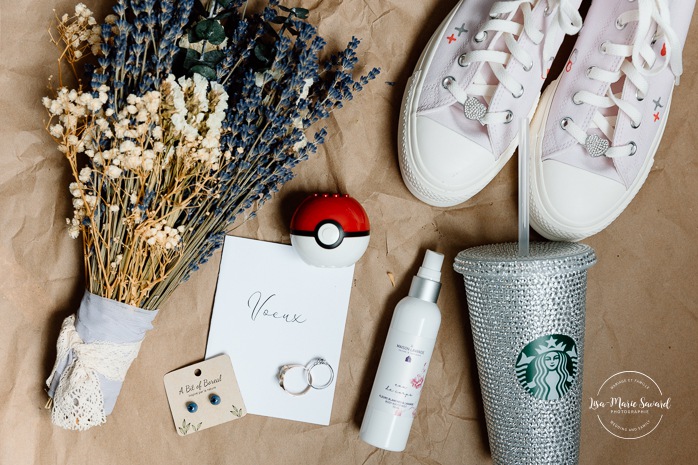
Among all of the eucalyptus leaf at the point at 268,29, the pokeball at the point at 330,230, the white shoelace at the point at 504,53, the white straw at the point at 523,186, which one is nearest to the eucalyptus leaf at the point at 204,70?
the eucalyptus leaf at the point at 268,29

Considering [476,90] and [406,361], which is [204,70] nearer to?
[476,90]

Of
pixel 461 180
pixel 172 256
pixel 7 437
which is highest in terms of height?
pixel 461 180

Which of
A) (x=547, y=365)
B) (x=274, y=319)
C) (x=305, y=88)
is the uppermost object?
(x=305, y=88)

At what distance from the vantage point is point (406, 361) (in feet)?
2.96

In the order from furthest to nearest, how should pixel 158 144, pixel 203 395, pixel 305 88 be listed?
pixel 203 395 → pixel 305 88 → pixel 158 144

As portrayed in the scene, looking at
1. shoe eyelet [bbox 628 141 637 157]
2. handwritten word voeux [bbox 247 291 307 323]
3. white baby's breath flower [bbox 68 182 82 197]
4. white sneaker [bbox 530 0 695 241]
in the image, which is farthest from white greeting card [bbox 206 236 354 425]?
shoe eyelet [bbox 628 141 637 157]

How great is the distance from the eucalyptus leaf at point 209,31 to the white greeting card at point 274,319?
0.32 metres

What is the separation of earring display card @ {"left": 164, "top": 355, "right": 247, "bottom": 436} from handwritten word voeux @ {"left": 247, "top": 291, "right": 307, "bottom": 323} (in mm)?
85

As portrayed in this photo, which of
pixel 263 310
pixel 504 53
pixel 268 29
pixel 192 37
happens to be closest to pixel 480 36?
pixel 504 53

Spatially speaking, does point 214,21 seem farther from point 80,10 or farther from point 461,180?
point 461,180

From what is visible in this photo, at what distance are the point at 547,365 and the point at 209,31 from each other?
2.10 feet

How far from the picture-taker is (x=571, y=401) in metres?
0.86

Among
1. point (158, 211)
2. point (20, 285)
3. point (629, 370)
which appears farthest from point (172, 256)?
point (629, 370)

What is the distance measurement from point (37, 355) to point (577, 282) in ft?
2.65
